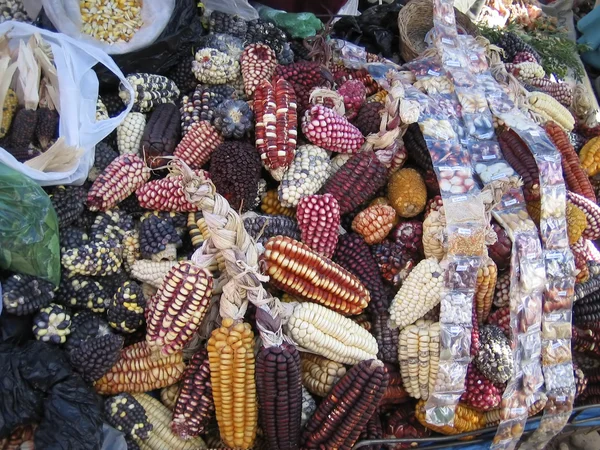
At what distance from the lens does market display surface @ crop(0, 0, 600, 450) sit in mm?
2258

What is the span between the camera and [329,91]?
2980 mm

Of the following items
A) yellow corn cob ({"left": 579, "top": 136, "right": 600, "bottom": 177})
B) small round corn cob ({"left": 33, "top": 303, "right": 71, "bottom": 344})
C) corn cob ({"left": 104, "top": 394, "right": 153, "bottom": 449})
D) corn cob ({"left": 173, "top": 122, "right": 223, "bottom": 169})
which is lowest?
corn cob ({"left": 104, "top": 394, "right": 153, "bottom": 449})

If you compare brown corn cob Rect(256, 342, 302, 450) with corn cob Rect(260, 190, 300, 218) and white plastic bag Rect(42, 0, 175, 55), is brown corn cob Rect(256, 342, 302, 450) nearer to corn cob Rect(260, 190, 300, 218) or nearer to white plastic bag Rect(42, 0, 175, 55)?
corn cob Rect(260, 190, 300, 218)

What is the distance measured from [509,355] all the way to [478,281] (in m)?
0.39

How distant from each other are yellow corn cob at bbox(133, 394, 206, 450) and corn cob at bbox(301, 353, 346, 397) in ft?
1.83

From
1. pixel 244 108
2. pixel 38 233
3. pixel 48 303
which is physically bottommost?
pixel 48 303

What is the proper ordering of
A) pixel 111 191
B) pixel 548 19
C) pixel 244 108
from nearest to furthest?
pixel 111 191, pixel 244 108, pixel 548 19

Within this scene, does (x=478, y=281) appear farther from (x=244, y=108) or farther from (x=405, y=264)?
(x=244, y=108)

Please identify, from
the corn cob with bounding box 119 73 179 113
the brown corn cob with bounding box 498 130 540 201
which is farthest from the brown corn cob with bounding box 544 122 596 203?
the corn cob with bounding box 119 73 179 113

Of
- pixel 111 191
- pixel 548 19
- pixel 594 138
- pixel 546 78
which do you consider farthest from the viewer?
pixel 548 19

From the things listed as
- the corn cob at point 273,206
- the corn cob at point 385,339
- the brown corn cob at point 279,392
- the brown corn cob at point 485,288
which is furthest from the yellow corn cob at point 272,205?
the brown corn cob at point 485,288

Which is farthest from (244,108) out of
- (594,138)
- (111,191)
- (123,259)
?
(594,138)

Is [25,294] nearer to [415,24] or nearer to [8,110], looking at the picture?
[8,110]

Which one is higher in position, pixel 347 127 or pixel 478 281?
pixel 347 127
